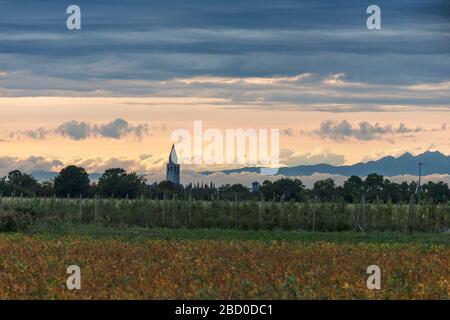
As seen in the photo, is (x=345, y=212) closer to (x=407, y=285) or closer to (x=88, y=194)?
(x=407, y=285)

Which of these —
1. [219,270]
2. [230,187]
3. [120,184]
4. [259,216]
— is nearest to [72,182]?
[120,184]

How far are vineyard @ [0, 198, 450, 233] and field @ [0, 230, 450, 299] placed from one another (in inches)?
725

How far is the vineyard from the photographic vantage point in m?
53.6

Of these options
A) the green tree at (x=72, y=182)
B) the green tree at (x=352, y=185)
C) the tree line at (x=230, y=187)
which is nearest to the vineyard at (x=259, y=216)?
the tree line at (x=230, y=187)

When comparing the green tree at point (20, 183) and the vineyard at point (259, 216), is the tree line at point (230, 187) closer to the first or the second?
the green tree at point (20, 183)

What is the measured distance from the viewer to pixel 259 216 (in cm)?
5481

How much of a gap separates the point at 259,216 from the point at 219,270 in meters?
31.3

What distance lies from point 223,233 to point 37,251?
16745 millimetres

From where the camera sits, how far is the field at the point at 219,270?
62.8ft

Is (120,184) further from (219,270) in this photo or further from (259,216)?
(219,270)

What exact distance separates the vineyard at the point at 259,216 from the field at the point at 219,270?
1842 cm

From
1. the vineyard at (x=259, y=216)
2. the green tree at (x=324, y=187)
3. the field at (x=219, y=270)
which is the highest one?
the green tree at (x=324, y=187)

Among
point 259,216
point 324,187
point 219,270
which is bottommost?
point 219,270

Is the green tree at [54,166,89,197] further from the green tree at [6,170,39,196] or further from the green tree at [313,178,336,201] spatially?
the green tree at [313,178,336,201]
